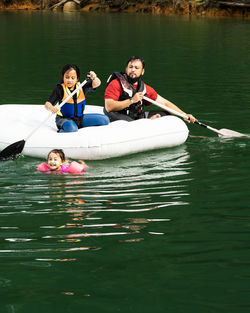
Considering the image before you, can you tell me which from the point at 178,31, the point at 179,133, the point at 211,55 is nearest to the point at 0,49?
the point at 211,55

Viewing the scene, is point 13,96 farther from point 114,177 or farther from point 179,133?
point 114,177

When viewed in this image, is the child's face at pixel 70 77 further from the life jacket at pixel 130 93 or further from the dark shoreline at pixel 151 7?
the dark shoreline at pixel 151 7

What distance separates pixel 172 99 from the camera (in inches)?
407

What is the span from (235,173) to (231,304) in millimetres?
2866

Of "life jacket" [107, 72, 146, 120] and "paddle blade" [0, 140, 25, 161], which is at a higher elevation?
"life jacket" [107, 72, 146, 120]

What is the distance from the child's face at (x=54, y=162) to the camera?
5.96 m

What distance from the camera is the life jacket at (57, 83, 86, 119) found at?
6953 mm

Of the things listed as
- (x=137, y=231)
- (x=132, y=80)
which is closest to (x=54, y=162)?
(x=132, y=80)

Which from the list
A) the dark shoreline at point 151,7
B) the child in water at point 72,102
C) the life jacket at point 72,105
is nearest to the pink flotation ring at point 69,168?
the child in water at point 72,102

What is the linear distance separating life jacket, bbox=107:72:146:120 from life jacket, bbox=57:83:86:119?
46 cm

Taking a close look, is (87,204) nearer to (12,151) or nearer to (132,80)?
(12,151)

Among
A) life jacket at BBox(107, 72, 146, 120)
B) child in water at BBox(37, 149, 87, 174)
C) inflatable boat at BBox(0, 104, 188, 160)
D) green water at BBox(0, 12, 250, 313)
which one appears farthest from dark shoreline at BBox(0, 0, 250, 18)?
child in water at BBox(37, 149, 87, 174)

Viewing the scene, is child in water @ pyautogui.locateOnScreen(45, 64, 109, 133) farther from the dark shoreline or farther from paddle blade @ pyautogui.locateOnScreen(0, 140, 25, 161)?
the dark shoreline

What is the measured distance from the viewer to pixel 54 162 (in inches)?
235
